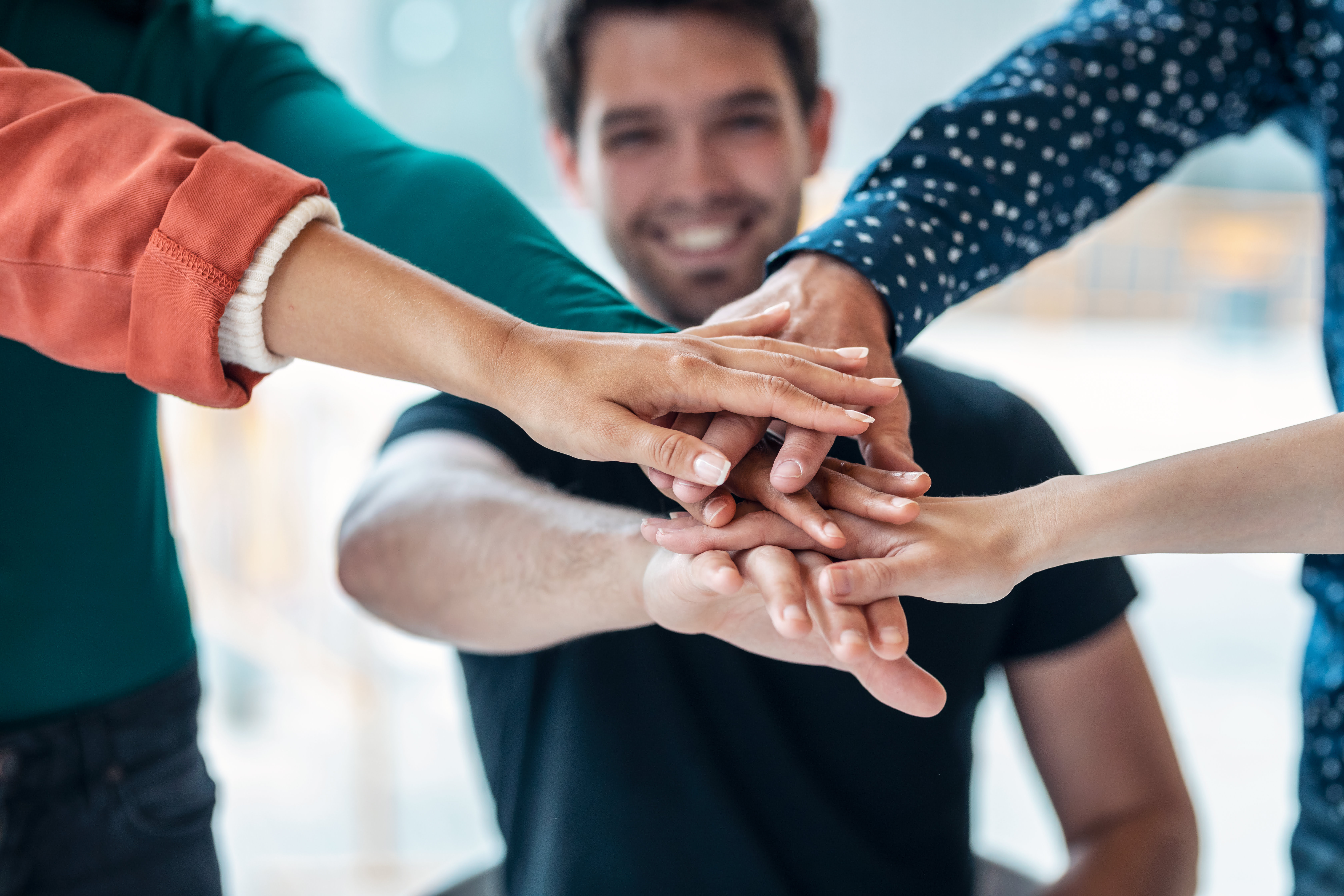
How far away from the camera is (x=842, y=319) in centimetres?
69

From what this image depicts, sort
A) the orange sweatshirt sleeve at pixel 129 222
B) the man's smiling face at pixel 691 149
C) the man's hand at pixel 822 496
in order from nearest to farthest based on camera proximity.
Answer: the orange sweatshirt sleeve at pixel 129 222 → the man's hand at pixel 822 496 → the man's smiling face at pixel 691 149

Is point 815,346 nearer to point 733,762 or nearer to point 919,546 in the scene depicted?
point 919,546

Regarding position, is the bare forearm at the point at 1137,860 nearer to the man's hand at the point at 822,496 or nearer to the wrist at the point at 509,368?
the man's hand at the point at 822,496

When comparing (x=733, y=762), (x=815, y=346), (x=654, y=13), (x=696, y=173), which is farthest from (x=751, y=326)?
(x=654, y=13)

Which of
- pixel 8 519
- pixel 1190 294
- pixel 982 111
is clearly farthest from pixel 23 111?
pixel 1190 294

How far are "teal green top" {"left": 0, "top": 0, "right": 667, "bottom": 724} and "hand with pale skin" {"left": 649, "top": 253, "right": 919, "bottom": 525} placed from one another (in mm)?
89

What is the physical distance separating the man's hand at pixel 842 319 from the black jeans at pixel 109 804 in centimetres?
43

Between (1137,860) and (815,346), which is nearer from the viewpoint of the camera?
(815,346)

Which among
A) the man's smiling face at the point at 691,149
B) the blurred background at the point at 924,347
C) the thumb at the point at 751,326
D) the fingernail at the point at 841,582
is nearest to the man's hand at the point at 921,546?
the fingernail at the point at 841,582

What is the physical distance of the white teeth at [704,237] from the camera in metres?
1.11

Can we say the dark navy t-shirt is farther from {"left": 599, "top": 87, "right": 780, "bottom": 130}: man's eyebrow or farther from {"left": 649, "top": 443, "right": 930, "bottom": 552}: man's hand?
{"left": 599, "top": 87, "right": 780, "bottom": 130}: man's eyebrow

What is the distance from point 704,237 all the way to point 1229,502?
69cm

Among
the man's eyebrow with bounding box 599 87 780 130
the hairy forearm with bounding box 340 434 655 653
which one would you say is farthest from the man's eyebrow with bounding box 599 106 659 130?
the hairy forearm with bounding box 340 434 655 653

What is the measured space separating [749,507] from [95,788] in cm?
45
